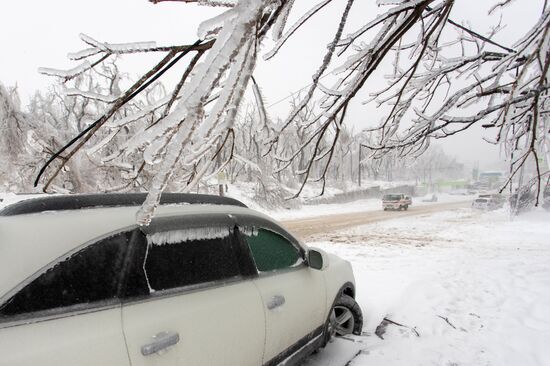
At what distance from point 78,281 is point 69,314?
0.51ft

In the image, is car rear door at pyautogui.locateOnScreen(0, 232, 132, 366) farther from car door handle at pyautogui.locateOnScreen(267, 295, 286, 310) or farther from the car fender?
the car fender

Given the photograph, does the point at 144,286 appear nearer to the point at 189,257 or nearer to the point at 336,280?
the point at 189,257

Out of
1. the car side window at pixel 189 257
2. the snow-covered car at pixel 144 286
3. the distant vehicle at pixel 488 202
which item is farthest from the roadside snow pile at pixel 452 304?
the distant vehicle at pixel 488 202

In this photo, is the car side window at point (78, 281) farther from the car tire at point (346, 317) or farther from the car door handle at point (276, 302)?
the car tire at point (346, 317)

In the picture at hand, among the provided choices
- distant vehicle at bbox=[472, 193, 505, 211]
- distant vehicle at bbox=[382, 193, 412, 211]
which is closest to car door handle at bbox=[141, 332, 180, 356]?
distant vehicle at bbox=[382, 193, 412, 211]

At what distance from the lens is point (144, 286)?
1.78m

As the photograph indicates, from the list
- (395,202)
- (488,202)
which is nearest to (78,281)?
(395,202)

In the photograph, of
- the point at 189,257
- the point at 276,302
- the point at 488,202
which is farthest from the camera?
the point at 488,202

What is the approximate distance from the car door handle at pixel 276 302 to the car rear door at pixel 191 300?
0.12 metres

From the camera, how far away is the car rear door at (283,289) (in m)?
2.47

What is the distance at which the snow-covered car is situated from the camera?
1396 millimetres

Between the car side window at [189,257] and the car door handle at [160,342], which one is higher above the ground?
the car side window at [189,257]

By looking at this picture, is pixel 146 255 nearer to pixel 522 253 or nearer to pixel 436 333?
pixel 436 333

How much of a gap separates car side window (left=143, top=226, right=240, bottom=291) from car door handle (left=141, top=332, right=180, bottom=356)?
26cm
